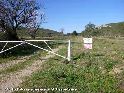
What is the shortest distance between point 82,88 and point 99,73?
126 inches

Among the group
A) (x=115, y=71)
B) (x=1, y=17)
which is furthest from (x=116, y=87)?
(x=1, y=17)

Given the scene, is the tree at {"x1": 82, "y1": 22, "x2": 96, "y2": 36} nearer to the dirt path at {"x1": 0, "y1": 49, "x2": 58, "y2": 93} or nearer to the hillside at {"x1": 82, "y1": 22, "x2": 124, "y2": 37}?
the hillside at {"x1": 82, "y1": 22, "x2": 124, "y2": 37}

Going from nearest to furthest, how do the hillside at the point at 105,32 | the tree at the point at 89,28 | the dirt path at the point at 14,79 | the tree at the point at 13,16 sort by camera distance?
the dirt path at the point at 14,79, the tree at the point at 13,16, the hillside at the point at 105,32, the tree at the point at 89,28

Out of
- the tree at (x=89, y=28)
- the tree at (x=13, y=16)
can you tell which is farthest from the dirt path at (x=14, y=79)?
the tree at (x=89, y=28)

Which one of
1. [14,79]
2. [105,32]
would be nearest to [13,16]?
[14,79]

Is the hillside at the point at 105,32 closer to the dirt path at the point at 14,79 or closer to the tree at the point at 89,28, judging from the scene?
the tree at the point at 89,28

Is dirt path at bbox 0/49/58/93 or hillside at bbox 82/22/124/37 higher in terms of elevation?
hillside at bbox 82/22/124/37

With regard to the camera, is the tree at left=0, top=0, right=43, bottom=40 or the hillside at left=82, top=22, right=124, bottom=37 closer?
the tree at left=0, top=0, right=43, bottom=40

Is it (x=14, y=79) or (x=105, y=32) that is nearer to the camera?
(x=14, y=79)

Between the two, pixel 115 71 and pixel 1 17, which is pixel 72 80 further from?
pixel 1 17

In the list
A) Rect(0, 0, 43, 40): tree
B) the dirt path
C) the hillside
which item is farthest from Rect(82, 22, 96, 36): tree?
the dirt path

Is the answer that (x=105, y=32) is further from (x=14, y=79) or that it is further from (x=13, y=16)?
(x=14, y=79)

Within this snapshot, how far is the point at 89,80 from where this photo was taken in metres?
14.6

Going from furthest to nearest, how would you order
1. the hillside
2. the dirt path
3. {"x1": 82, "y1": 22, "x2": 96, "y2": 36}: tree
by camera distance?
{"x1": 82, "y1": 22, "x2": 96, "y2": 36}: tree, the hillside, the dirt path
